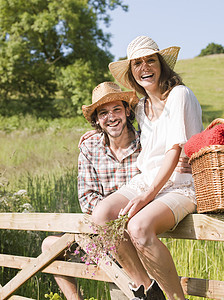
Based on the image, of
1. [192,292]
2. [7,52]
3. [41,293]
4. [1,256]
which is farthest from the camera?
[7,52]

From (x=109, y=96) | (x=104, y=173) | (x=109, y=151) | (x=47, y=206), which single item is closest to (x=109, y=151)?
(x=109, y=151)

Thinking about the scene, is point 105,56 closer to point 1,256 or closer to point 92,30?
point 92,30

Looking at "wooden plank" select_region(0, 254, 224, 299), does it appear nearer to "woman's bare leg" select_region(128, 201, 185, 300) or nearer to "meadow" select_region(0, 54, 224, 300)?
"meadow" select_region(0, 54, 224, 300)

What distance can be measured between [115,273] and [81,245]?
30cm

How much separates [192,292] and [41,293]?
194 centimetres

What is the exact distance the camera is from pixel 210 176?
197cm

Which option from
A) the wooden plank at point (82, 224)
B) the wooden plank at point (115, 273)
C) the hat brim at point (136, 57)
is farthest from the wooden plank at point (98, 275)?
the hat brim at point (136, 57)

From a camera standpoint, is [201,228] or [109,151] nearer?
[201,228]

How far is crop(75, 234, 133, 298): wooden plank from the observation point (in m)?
2.52

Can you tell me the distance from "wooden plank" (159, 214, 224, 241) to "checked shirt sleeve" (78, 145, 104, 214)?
0.71 metres

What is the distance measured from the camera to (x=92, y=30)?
21.1 m

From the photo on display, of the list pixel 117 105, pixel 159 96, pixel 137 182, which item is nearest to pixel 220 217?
pixel 137 182

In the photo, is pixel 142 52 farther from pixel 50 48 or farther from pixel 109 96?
pixel 50 48

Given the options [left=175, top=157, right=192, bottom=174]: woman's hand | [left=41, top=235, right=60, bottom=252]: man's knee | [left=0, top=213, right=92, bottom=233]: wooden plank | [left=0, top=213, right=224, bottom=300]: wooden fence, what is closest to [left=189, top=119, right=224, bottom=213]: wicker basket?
[left=0, top=213, right=224, bottom=300]: wooden fence
